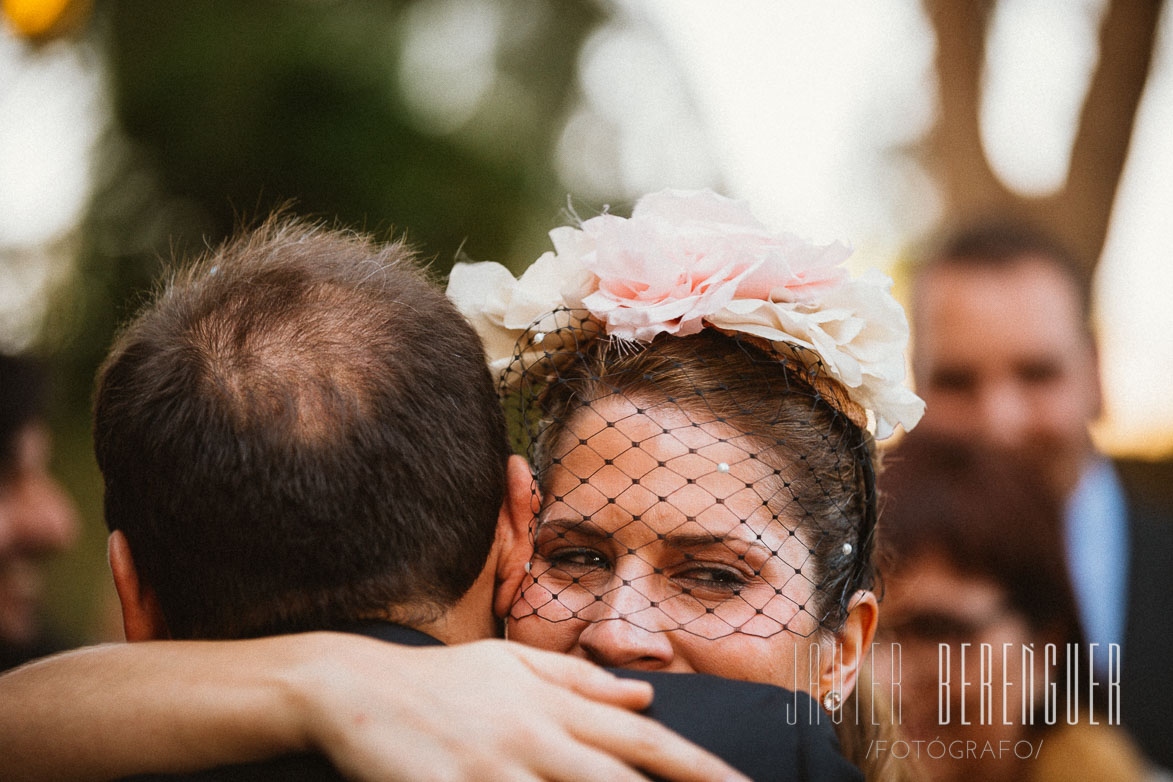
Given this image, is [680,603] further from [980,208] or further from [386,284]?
Result: [980,208]

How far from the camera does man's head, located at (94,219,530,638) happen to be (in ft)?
5.79

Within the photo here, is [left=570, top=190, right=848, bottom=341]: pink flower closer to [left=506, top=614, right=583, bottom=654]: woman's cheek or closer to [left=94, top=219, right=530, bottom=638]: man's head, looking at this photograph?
[left=94, top=219, right=530, bottom=638]: man's head

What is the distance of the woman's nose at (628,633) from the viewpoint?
7.29 feet

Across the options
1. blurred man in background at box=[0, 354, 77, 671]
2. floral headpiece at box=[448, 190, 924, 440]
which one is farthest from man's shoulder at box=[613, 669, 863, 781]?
blurred man in background at box=[0, 354, 77, 671]

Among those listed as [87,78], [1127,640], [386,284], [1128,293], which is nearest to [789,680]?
[386,284]

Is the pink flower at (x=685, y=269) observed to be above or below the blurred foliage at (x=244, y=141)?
below

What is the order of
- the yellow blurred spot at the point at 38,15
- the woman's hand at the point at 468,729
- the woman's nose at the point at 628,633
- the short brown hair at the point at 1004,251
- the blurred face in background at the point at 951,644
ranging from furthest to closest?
1. the yellow blurred spot at the point at 38,15
2. the short brown hair at the point at 1004,251
3. the blurred face in background at the point at 951,644
4. the woman's nose at the point at 628,633
5. the woman's hand at the point at 468,729

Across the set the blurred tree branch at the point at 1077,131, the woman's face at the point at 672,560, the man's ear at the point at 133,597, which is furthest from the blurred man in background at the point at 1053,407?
the man's ear at the point at 133,597

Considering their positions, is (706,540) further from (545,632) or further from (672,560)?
(545,632)

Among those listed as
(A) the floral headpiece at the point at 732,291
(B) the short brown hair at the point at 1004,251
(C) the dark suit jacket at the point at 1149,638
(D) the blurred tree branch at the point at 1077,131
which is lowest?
(C) the dark suit jacket at the point at 1149,638

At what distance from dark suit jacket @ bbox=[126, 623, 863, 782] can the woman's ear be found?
0.71 meters

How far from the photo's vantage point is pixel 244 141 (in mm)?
10172

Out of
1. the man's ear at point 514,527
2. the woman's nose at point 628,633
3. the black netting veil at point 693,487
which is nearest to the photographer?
the man's ear at point 514,527

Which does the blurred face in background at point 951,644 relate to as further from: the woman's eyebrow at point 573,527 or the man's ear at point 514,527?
the man's ear at point 514,527
